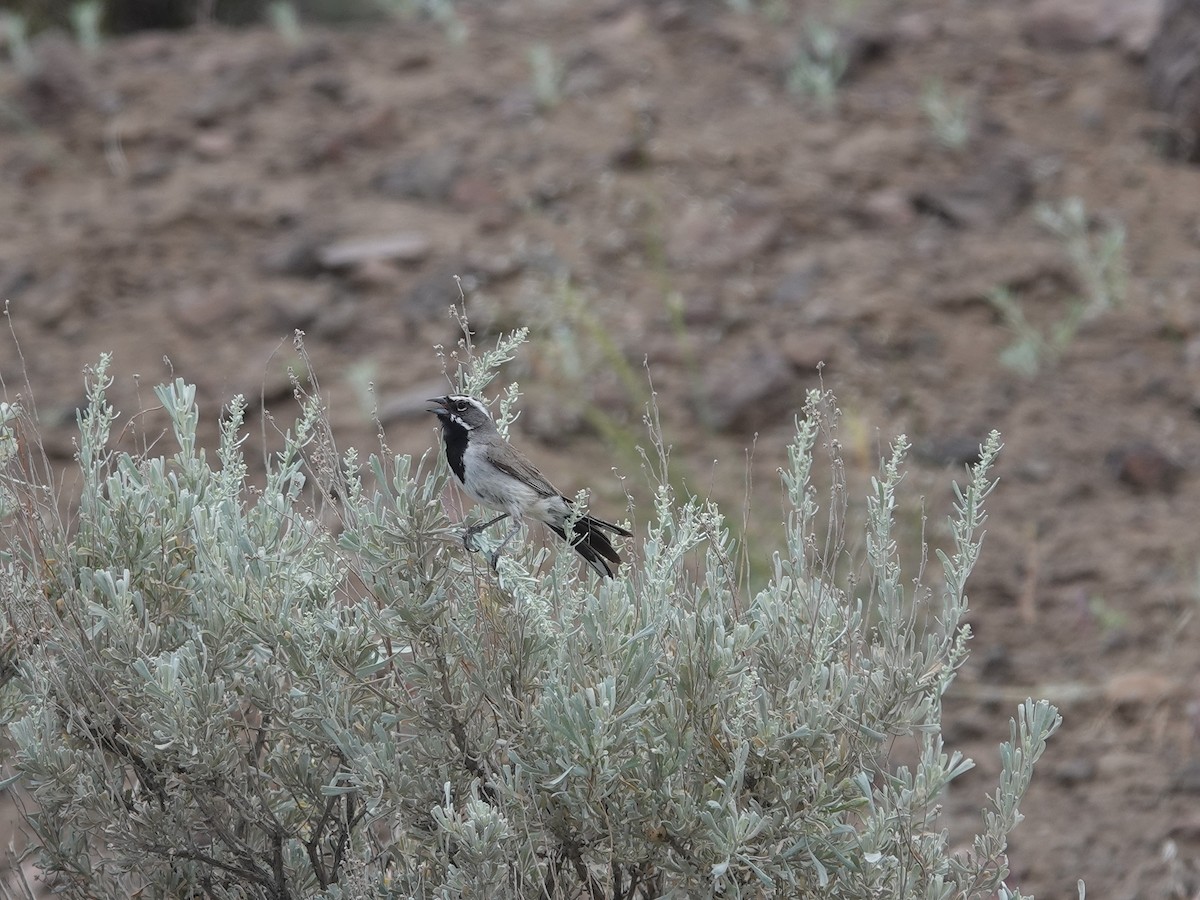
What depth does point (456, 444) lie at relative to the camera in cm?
473

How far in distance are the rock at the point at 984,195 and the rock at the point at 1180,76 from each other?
0.89 metres

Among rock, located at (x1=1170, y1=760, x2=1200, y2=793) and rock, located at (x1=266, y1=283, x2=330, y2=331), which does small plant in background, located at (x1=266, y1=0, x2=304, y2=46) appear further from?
rock, located at (x1=1170, y1=760, x2=1200, y2=793)

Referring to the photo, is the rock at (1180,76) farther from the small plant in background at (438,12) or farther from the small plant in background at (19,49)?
the small plant in background at (19,49)

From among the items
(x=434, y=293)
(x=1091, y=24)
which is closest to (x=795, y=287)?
(x=434, y=293)

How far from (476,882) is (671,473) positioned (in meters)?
3.70

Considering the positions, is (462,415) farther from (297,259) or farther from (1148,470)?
(297,259)

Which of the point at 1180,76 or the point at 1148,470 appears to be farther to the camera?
the point at 1180,76

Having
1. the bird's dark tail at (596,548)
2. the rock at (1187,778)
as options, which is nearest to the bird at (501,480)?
the bird's dark tail at (596,548)

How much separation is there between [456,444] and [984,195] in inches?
201

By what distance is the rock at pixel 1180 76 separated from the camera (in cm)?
869

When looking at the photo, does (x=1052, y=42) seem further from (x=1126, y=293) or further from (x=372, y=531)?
(x=372, y=531)

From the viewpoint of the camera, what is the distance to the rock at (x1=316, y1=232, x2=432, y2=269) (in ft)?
28.5

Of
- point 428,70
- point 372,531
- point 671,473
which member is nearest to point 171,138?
point 428,70

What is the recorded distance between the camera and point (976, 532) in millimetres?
6828
